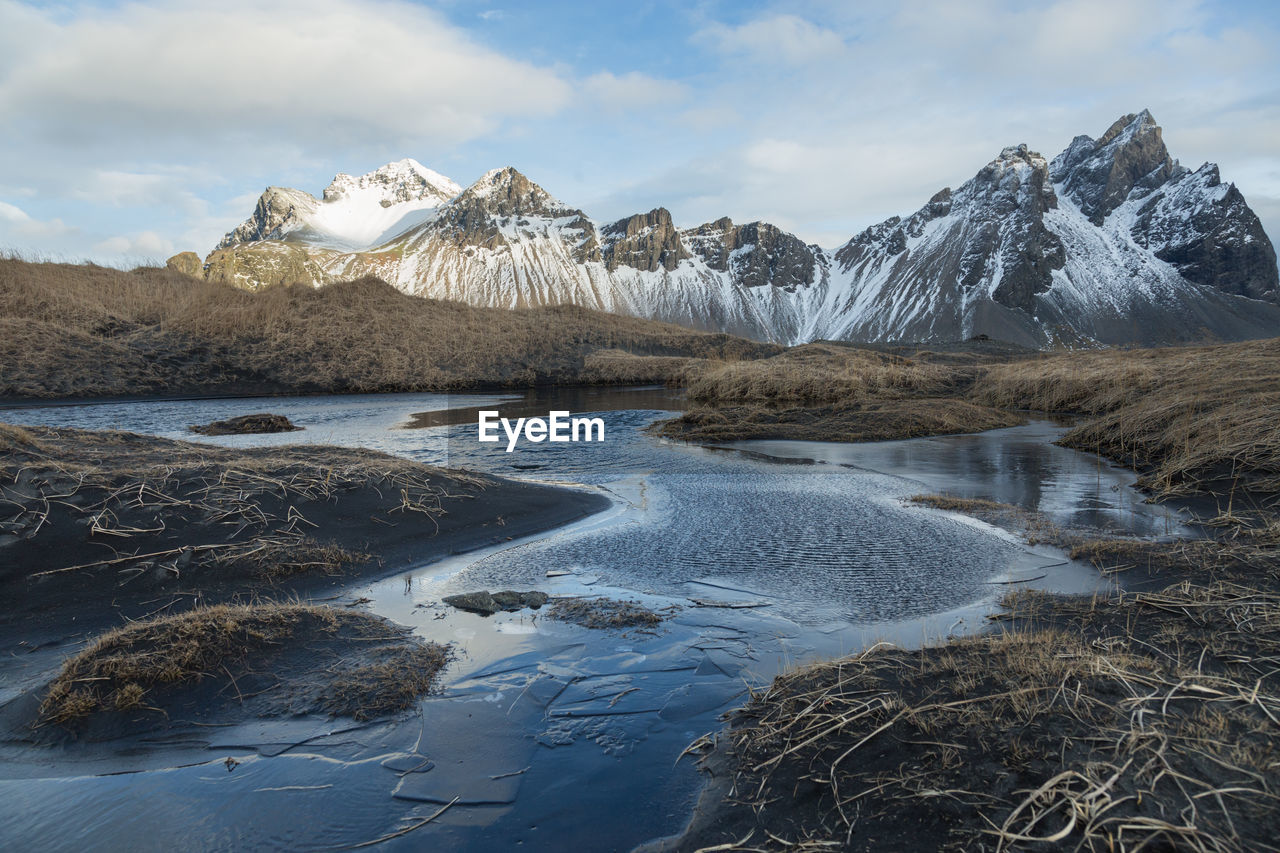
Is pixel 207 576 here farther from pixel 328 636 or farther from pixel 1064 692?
pixel 1064 692

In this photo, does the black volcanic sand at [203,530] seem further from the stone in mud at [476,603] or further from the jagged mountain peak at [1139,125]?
the jagged mountain peak at [1139,125]


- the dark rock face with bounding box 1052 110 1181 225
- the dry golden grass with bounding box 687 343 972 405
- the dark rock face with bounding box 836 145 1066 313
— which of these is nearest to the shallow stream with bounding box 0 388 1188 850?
the dry golden grass with bounding box 687 343 972 405

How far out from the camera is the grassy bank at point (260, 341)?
29.8 meters

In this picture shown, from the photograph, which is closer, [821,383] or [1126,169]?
[821,383]

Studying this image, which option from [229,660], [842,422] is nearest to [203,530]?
[229,660]

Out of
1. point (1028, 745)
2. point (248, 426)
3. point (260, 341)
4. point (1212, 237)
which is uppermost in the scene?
point (1212, 237)

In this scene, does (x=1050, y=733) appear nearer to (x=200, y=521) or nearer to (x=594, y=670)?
(x=594, y=670)

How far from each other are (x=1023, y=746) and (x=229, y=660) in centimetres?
502

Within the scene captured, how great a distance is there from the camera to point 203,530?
7.27 meters

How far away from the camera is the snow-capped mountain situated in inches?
6132

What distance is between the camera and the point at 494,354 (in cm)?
4319

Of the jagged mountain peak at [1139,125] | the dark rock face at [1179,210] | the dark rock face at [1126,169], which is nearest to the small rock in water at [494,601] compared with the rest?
the dark rock face at [1179,210]

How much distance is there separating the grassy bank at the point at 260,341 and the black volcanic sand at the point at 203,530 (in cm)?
2471

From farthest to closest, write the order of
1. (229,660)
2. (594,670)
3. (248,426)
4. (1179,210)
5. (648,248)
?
(648,248)
(1179,210)
(248,426)
(594,670)
(229,660)
